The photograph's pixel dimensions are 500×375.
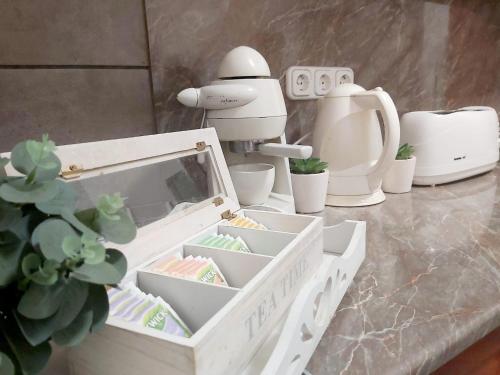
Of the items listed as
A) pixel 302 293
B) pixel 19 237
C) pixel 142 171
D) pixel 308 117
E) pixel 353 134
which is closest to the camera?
pixel 19 237

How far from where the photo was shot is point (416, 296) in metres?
0.46

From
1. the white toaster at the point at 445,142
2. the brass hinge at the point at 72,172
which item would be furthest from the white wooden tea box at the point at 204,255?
the white toaster at the point at 445,142

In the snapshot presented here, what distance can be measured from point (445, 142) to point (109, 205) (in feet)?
3.36

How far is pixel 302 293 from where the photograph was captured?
0.34 m

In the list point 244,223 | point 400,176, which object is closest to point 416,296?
point 244,223

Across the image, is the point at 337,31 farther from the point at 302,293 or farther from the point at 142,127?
the point at 302,293

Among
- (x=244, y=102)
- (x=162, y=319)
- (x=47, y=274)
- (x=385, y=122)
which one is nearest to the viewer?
(x=47, y=274)

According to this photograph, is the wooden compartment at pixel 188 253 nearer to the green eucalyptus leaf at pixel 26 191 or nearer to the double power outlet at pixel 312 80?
the green eucalyptus leaf at pixel 26 191

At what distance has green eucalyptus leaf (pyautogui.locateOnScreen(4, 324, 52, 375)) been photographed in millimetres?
211

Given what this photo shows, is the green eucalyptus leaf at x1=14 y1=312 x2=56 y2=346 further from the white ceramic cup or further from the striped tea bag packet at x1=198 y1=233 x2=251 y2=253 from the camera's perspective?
the white ceramic cup

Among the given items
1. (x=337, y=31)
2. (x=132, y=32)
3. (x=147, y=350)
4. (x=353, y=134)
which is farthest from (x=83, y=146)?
(x=337, y=31)

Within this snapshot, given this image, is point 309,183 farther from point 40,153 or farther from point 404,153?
point 40,153

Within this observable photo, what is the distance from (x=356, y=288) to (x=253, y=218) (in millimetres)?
169

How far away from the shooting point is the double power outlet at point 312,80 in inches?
36.1
